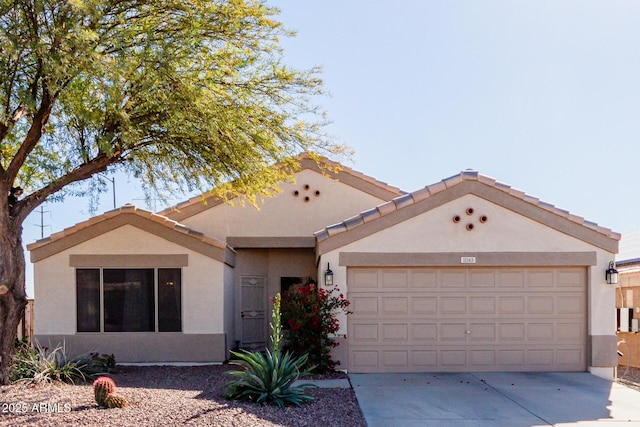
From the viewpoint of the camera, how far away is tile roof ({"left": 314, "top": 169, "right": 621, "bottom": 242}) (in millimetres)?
12594

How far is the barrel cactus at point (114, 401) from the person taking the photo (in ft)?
27.7

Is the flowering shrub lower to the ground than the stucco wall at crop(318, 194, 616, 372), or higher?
lower

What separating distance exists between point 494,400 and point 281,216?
8047 millimetres

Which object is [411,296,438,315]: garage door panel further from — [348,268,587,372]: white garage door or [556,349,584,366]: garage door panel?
Answer: [556,349,584,366]: garage door panel

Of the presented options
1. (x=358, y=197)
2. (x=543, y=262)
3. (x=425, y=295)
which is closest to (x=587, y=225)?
(x=543, y=262)

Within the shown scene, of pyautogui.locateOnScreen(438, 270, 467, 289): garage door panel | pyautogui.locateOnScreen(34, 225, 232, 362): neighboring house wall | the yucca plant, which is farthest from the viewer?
pyautogui.locateOnScreen(34, 225, 232, 362): neighboring house wall

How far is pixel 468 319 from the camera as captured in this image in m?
12.8

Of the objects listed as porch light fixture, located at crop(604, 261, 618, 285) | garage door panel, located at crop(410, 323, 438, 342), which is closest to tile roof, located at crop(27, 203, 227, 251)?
garage door panel, located at crop(410, 323, 438, 342)

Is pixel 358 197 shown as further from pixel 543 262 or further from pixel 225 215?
pixel 543 262

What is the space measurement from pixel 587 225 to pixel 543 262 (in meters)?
1.15

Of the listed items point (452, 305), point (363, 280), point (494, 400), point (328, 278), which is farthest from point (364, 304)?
point (494, 400)

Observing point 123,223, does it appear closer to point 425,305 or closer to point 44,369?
point 44,369

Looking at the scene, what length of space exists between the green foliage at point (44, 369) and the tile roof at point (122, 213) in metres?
3.65

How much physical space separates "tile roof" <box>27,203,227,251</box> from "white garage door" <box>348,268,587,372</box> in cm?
355
